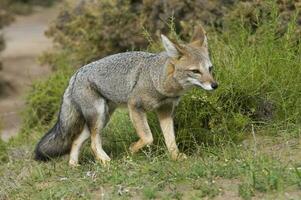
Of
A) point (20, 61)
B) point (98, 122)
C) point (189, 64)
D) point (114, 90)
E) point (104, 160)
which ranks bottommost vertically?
point (20, 61)

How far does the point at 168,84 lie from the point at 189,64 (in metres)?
0.37

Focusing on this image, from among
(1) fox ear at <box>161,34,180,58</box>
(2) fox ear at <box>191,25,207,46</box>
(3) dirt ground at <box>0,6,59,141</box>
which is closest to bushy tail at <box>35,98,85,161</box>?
(1) fox ear at <box>161,34,180,58</box>

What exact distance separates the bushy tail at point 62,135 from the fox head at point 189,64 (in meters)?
1.37

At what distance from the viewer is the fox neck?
752 cm

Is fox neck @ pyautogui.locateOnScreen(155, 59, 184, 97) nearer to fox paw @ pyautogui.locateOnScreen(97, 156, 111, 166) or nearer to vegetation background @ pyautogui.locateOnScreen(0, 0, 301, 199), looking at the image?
vegetation background @ pyautogui.locateOnScreen(0, 0, 301, 199)

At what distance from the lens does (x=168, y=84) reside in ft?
24.7

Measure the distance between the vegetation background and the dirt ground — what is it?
435 centimetres

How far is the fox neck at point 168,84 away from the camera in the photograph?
7.52 m

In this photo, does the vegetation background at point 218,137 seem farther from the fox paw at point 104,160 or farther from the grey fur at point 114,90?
the grey fur at point 114,90

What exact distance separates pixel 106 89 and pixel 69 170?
37.6 inches

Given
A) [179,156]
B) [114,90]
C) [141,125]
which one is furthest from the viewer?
[114,90]

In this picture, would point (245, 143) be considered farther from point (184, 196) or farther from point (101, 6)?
point (101, 6)

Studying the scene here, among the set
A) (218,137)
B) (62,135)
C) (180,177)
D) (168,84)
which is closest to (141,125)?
(168,84)

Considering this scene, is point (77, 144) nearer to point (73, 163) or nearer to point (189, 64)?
point (73, 163)
